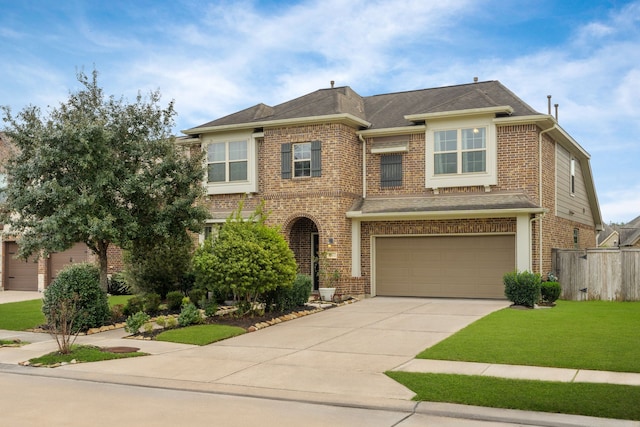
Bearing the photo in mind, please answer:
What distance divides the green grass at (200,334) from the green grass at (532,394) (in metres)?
5.75

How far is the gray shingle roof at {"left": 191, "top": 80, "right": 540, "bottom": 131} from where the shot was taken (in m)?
21.8

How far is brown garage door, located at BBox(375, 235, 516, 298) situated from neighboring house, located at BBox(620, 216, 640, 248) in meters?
18.7

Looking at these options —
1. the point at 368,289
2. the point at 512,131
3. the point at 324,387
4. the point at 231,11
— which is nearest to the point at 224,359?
the point at 324,387

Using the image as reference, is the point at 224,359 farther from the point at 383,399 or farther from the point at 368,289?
the point at 368,289

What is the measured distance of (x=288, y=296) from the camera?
1848 cm

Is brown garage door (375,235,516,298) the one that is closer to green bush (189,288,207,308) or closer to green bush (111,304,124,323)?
green bush (189,288,207,308)

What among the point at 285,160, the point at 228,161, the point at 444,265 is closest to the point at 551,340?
the point at 444,265

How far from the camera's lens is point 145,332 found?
15312mm

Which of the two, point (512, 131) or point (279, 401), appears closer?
point (279, 401)

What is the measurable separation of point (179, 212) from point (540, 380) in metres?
11.1

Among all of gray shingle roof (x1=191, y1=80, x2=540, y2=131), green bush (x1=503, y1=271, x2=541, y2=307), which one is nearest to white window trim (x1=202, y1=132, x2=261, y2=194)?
gray shingle roof (x1=191, y1=80, x2=540, y2=131)

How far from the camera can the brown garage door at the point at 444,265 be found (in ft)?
68.7

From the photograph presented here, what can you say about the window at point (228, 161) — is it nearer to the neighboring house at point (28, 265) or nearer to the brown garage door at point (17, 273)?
the neighboring house at point (28, 265)

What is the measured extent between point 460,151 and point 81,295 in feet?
41.0
